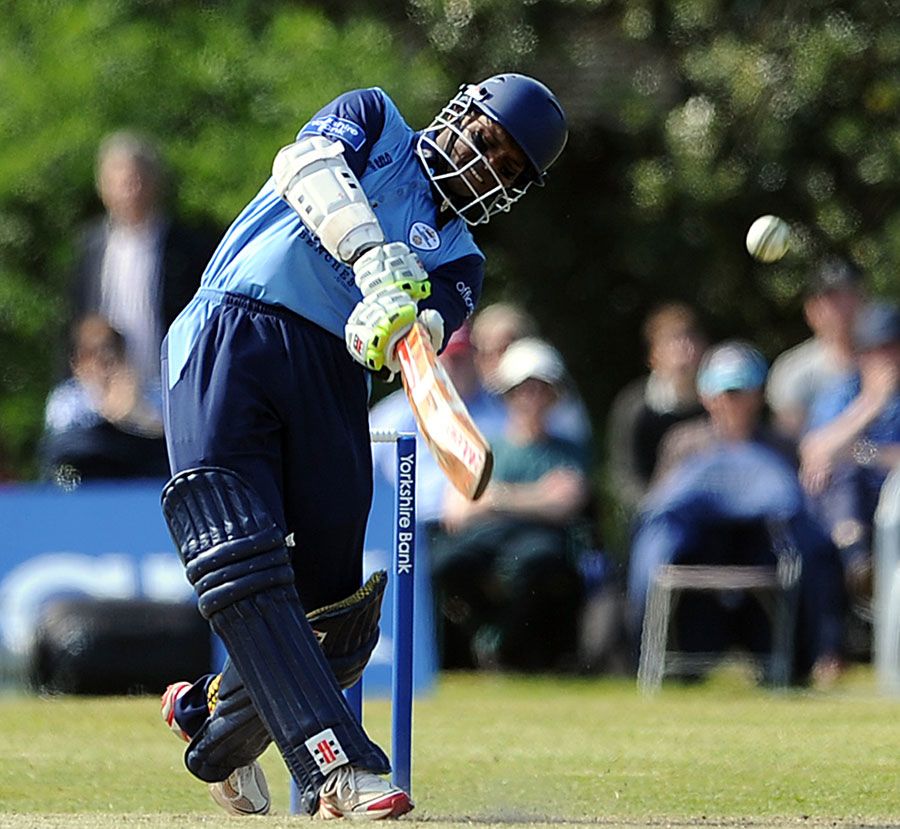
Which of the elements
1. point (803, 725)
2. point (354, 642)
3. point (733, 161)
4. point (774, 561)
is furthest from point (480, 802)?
point (733, 161)

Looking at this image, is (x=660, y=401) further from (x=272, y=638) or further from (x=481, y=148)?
(x=272, y=638)

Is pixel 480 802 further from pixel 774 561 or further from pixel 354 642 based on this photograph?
pixel 774 561

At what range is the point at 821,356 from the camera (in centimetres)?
1238

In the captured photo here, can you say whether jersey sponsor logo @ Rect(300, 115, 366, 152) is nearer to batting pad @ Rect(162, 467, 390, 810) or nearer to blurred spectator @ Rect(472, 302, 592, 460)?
batting pad @ Rect(162, 467, 390, 810)

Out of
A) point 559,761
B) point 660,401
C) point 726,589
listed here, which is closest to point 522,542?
point 726,589

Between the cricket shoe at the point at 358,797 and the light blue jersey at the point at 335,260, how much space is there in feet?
3.80

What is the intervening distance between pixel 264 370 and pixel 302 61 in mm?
8524

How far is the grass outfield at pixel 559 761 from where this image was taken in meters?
6.00

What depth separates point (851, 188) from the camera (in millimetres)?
16891

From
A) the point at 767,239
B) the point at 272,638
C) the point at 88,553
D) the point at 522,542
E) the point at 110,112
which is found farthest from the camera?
the point at 110,112

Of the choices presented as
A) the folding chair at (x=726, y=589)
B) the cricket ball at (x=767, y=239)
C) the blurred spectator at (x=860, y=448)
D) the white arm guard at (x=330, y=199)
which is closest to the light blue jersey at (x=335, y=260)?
the white arm guard at (x=330, y=199)

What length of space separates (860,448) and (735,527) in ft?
2.63

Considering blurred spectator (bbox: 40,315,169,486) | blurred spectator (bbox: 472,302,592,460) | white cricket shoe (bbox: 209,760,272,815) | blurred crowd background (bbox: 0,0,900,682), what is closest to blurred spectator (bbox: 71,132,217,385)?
blurred crowd background (bbox: 0,0,900,682)

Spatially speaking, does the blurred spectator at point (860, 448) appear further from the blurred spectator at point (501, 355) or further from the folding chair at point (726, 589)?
the blurred spectator at point (501, 355)
